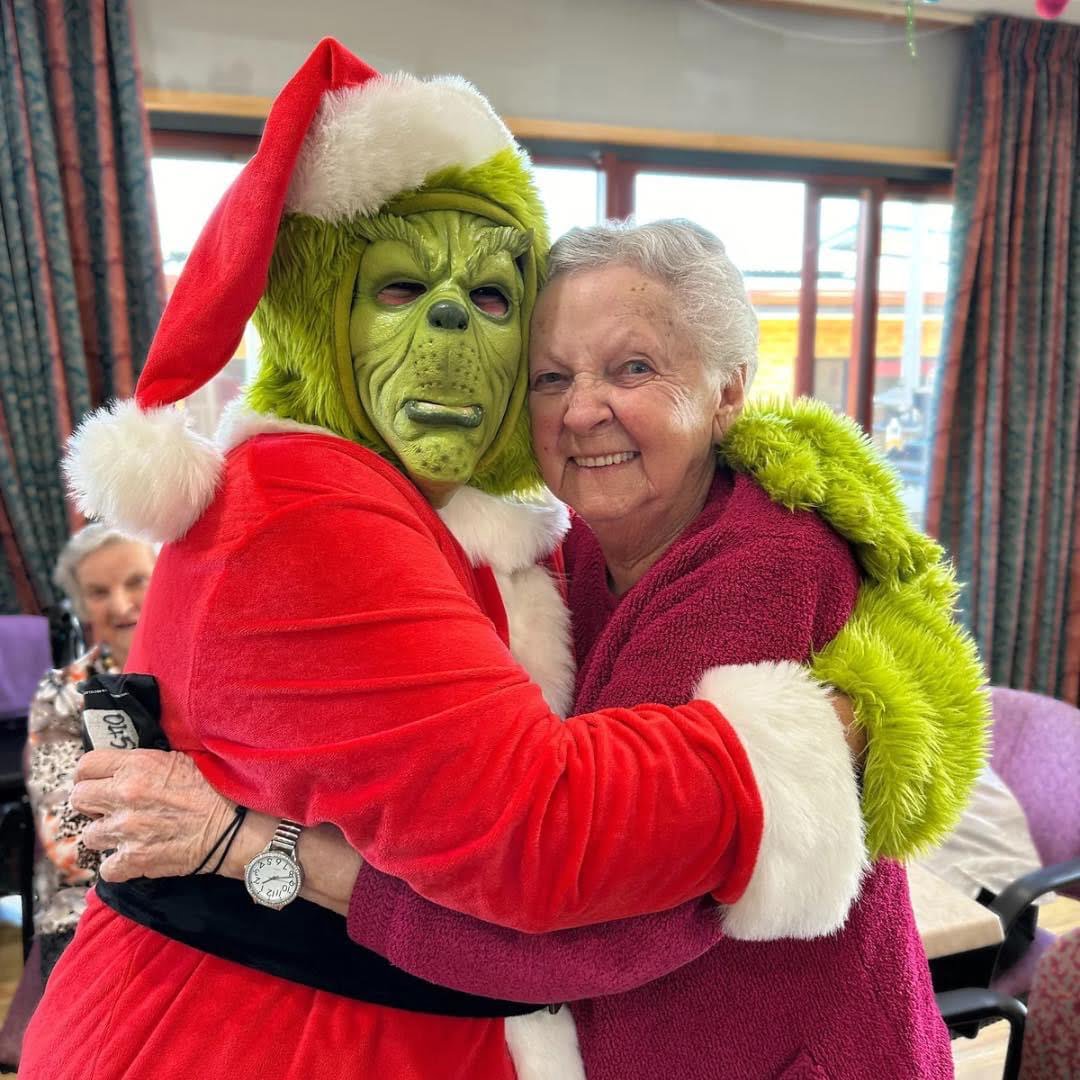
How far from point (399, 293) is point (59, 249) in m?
2.47

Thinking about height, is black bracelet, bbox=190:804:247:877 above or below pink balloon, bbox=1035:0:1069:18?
below

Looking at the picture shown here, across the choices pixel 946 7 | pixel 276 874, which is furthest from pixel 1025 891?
pixel 946 7

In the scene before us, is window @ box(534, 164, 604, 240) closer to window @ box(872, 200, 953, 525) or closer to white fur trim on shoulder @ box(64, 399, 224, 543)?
window @ box(872, 200, 953, 525)

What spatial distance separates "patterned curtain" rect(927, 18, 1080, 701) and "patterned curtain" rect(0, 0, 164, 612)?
10.7ft

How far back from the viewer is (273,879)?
83 centimetres

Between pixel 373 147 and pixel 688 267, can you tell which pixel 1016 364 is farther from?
pixel 373 147

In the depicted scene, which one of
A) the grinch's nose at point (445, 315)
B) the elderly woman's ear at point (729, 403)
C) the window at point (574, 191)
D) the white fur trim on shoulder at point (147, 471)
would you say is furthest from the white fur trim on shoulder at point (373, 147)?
the window at point (574, 191)

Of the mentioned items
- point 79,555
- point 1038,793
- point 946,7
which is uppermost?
point 946,7

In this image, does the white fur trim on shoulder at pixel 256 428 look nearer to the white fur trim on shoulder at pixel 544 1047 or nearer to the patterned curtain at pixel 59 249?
the white fur trim on shoulder at pixel 544 1047

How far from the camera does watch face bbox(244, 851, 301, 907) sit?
2.73ft

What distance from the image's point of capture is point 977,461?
400 cm

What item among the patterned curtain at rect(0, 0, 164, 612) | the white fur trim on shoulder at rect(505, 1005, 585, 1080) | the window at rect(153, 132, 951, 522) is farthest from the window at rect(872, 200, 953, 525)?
the white fur trim on shoulder at rect(505, 1005, 585, 1080)

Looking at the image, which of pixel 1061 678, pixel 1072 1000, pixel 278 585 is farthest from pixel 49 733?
pixel 1061 678

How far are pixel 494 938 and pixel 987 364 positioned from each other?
12.9 feet
